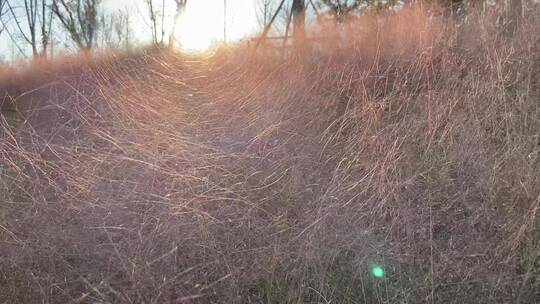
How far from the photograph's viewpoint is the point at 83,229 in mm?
2223

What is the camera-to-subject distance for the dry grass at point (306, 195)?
197cm

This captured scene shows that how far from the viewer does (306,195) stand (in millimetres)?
2537

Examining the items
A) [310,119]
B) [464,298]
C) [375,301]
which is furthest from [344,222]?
[310,119]

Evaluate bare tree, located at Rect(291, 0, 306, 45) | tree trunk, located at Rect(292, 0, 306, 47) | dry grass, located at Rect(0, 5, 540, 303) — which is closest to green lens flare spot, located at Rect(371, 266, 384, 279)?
dry grass, located at Rect(0, 5, 540, 303)

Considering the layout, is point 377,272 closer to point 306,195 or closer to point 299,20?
point 306,195

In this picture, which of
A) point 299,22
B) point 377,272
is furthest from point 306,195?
point 299,22

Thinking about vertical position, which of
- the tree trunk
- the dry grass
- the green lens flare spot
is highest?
the tree trunk

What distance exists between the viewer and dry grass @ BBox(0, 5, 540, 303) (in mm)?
1968

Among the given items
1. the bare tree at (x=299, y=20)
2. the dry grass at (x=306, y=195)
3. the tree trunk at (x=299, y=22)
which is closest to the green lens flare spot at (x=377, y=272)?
the dry grass at (x=306, y=195)

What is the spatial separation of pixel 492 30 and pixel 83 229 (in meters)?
3.20

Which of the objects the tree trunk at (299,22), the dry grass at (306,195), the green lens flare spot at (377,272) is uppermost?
the tree trunk at (299,22)

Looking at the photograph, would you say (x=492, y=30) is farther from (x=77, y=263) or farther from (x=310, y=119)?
(x=77, y=263)

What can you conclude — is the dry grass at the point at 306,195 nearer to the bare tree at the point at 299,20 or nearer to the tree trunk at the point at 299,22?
the tree trunk at the point at 299,22

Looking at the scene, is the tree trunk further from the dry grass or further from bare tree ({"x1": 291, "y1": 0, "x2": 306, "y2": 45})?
the dry grass
